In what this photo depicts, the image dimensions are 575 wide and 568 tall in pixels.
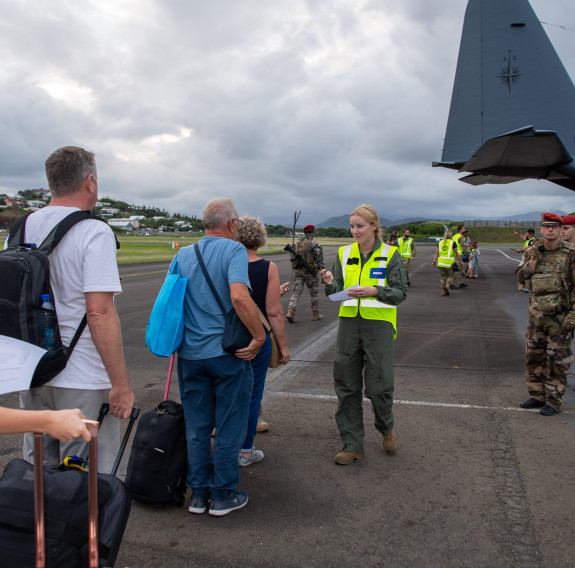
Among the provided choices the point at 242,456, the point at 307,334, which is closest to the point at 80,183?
the point at 242,456

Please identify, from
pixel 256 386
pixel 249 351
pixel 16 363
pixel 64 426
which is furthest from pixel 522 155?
pixel 64 426

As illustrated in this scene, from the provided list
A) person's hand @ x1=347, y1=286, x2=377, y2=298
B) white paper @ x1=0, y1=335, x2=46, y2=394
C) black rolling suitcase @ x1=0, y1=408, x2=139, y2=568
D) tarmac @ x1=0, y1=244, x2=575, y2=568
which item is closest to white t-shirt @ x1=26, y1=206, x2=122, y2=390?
white paper @ x1=0, y1=335, x2=46, y2=394

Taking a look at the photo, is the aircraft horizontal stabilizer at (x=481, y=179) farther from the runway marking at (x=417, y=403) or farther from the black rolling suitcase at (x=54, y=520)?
the black rolling suitcase at (x=54, y=520)

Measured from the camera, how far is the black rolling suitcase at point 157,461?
3119mm

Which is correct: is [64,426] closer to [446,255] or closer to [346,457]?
[346,457]

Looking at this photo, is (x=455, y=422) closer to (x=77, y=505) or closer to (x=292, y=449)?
(x=292, y=449)

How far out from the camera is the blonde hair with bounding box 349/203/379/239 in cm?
406

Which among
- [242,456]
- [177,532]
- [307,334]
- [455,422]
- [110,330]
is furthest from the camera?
[307,334]

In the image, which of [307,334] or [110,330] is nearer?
[110,330]

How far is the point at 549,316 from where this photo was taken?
5.18 metres

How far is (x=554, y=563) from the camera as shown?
2.71m

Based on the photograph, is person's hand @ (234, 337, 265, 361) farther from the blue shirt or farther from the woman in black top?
the woman in black top

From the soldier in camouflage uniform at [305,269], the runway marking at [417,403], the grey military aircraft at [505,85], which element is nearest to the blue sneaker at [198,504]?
the runway marking at [417,403]

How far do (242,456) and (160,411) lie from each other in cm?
96
